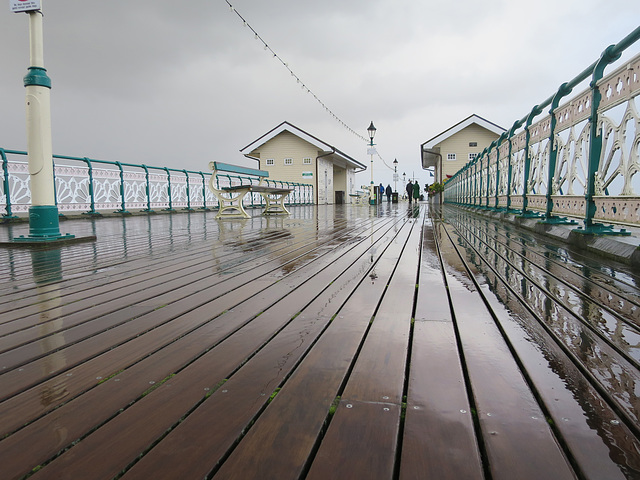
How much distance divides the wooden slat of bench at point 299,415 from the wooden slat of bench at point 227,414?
3cm

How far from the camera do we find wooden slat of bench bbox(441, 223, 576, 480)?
A: 2.38ft

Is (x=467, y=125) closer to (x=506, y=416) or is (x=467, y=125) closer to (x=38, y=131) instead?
(x=38, y=131)

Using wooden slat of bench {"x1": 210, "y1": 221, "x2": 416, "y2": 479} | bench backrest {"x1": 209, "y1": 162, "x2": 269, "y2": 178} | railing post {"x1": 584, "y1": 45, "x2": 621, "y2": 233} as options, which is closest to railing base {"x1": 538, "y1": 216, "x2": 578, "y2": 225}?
railing post {"x1": 584, "y1": 45, "x2": 621, "y2": 233}

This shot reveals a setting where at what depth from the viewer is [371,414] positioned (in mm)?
906

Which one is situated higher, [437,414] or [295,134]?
[295,134]

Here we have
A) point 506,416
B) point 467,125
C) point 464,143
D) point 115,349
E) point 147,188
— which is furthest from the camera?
point 464,143

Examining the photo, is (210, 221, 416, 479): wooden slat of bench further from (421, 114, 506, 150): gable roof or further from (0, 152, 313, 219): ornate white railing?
(421, 114, 506, 150): gable roof

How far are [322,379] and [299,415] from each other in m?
0.19

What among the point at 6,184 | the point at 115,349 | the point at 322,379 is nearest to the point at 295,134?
the point at 6,184

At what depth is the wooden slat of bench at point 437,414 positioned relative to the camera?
73cm

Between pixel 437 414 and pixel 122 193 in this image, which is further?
pixel 122 193

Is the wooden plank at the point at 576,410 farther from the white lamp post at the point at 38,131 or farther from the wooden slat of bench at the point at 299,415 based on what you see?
the white lamp post at the point at 38,131

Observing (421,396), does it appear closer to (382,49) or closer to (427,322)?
(427,322)

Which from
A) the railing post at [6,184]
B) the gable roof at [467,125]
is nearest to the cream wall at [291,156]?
the gable roof at [467,125]
